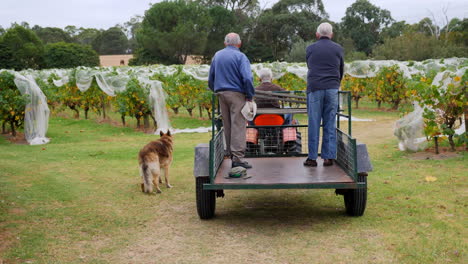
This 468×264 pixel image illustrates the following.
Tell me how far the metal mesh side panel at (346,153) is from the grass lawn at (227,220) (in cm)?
59

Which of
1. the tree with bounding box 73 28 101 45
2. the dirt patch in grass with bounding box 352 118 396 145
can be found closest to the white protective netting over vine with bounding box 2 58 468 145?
the dirt patch in grass with bounding box 352 118 396 145

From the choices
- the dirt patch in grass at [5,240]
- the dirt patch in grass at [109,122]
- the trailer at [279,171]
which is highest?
the trailer at [279,171]

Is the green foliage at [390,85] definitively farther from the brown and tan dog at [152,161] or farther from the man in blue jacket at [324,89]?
the man in blue jacket at [324,89]

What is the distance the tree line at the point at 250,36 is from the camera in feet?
172

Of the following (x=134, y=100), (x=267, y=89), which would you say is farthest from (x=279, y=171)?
(x=134, y=100)

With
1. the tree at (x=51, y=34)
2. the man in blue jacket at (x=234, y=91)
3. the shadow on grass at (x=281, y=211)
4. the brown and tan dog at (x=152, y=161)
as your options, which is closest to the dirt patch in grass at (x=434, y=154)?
the shadow on grass at (x=281, y=211)

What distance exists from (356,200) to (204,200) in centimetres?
165

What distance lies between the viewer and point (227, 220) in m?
5.91

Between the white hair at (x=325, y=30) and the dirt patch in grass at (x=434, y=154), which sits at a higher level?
the white hair at (x=325, y=30)

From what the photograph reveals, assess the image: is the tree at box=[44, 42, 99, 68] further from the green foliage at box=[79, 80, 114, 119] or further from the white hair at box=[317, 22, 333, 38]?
the white hair at box=[317, 22, 333, 38]

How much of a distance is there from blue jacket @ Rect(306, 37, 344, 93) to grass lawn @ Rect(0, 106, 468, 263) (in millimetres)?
1503

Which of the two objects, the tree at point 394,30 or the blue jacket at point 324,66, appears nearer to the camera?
the blue jacket at point 324,66

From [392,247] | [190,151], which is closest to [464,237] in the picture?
[392,247]

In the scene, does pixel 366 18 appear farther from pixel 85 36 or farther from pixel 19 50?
pixel 85 36
